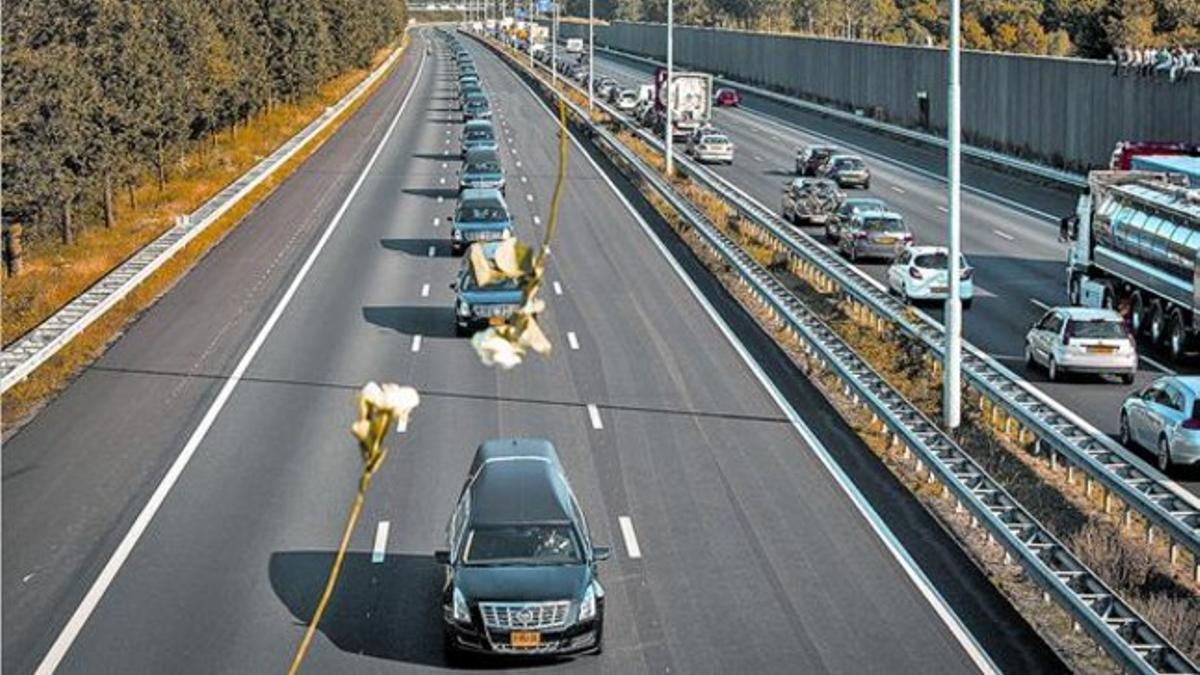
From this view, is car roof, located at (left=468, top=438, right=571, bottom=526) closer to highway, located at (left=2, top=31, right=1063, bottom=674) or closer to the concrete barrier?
highway, located at (left=2, top=31, right=1063, bottom=674)

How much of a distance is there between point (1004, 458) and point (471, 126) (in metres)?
52.5

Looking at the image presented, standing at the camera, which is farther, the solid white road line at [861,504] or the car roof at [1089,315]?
the car roof at [1089,315]

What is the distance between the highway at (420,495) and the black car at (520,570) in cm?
44

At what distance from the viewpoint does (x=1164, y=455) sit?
2552 centimetres

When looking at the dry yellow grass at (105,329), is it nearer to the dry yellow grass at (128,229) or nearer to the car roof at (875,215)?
the dry yellow grass at (128,229)

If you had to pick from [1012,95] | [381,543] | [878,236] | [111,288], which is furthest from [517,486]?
[1012,95]

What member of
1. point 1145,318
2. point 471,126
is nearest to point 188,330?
point 1145,318

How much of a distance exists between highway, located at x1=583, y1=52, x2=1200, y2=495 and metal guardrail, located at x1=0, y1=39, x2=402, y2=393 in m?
16.6

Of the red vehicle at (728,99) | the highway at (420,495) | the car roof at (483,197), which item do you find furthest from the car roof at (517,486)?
the red vehicle at (728,99)

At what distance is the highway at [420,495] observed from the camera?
720 inches

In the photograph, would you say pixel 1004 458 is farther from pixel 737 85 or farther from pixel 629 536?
pixel 737 85

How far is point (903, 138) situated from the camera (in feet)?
283

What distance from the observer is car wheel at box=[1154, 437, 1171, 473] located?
25.4m

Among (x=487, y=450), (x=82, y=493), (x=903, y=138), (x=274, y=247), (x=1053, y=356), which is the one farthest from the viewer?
(x=903, y=138)
